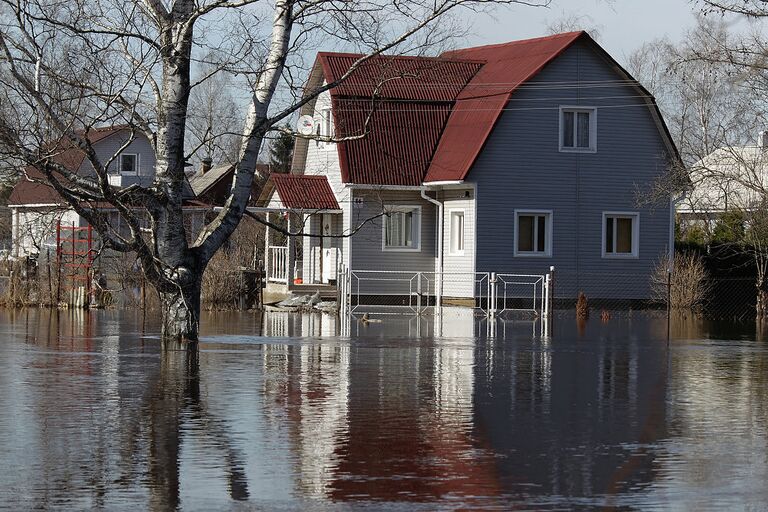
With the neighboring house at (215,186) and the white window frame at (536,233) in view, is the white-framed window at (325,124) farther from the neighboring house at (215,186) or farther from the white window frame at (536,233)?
the neighboring house at (215,186)

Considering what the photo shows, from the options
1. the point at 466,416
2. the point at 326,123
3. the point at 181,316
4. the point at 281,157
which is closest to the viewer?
the point at 466,416

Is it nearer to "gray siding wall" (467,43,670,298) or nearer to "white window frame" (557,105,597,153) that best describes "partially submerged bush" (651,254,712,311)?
"gray siding wall" (467,43,670,298)

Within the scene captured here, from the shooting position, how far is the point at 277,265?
45.4 metres

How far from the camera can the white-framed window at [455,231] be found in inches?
1629

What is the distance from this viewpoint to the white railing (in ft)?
146

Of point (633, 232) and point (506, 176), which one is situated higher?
point (506, 176)

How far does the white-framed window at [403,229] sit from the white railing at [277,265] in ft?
13.1

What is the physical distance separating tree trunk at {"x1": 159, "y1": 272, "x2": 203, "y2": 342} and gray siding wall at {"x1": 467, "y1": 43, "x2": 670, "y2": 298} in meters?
18.0

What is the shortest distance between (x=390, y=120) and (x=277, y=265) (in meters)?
7.14

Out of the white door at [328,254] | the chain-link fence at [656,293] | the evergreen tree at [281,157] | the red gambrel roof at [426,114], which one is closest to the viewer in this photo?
the chain-link fence at [656,293]

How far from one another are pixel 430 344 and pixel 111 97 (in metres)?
8.22

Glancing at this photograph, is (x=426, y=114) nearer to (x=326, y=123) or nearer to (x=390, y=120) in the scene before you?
(x=390, y=120)

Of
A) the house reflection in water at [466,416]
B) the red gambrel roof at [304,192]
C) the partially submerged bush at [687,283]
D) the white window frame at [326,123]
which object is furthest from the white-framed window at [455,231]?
the house reflection in water at [466,416]

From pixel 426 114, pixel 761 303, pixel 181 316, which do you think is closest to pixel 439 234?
pixel 426 114
